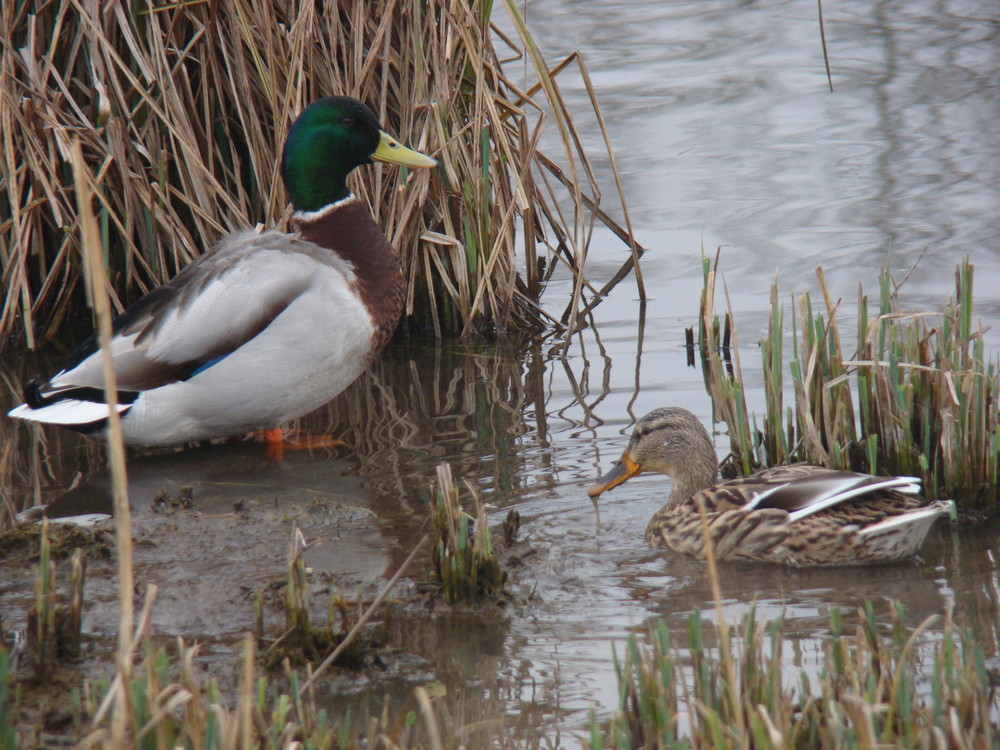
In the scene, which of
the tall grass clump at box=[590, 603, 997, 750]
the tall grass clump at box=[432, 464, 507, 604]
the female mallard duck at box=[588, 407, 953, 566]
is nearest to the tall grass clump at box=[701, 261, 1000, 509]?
the female mallard duck at box=[588, 407, 953, 566]

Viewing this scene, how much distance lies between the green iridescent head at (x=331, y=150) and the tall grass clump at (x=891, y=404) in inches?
73.6

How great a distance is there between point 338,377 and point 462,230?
1.38m

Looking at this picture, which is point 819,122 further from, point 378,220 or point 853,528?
point 853,528

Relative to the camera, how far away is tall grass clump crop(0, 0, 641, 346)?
21.1 feet

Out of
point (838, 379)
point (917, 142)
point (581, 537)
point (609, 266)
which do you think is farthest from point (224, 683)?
point (917, 142)

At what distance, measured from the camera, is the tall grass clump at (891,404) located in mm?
4781

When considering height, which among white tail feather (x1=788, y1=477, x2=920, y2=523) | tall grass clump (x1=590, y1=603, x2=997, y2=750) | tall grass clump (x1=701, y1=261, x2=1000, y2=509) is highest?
tall grass clump (x1=701, y1=261, x2=1000, y2=509)

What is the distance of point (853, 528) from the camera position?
4.44 metres

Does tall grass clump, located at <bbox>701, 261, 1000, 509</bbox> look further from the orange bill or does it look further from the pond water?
the orange bill

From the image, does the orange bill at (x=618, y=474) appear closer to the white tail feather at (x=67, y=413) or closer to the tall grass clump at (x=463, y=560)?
the tall grass clump at (x=463, y=560)

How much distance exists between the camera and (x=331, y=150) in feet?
20.1

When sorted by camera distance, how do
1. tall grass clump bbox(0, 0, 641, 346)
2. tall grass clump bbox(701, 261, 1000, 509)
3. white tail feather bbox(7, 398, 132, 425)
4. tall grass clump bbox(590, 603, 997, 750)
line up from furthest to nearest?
tall grass clump bbox(0, 0, 641, 346)
white tail feather bbox(7, 398, 132, 425)
tall grass clump bbox(701, 261, 1000, 509)
tall grass clump bbox(590, 603, 997, 750)

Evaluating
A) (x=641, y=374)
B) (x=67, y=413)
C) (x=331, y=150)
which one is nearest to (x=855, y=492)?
(x=641, y=374)

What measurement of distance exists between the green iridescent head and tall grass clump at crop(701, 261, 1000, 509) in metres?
1.87
